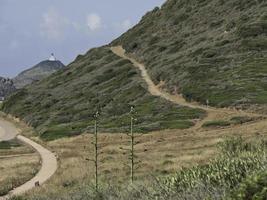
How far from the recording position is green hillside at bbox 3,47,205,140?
8297 cm

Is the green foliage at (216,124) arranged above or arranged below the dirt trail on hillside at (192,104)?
below

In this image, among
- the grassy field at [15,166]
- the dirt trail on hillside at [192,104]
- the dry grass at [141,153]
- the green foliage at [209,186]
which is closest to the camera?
the green foliage at [209,186]

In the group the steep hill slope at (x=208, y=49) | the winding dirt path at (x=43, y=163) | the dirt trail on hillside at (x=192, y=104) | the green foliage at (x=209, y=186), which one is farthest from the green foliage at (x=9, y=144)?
the green foliage at (x=209, y=186)

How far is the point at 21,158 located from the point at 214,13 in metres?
96.9

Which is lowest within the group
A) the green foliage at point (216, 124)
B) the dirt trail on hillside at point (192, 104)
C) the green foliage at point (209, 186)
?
the green foliage at point (209, 186)

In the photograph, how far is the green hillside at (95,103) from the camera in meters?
83.0

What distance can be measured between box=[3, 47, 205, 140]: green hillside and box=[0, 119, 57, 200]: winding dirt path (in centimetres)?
425

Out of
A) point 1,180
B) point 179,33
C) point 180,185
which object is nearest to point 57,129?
point 1,180

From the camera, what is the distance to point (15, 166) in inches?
2286

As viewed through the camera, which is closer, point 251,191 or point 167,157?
point 251,191

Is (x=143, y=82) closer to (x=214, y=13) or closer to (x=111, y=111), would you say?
(x=111, y=111)

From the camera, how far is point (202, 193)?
1092cm

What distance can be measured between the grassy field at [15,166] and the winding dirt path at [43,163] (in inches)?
27.6

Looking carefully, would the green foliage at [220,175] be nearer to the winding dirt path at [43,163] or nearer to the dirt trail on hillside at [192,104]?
the winding dirt path at [43,163]
